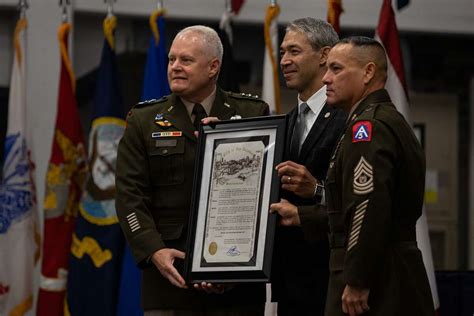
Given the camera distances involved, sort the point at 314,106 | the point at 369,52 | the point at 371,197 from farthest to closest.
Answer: the point at 314,106 < the point at 369,52 < the point at 371,197

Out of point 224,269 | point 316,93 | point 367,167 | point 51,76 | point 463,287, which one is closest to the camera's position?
point 367,167

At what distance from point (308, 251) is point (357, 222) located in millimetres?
676

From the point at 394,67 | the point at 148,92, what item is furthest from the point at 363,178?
the point at 148,92

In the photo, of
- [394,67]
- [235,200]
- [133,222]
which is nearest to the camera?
[235,200]

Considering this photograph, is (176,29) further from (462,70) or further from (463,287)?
(463,287)

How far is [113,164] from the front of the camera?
6594 mm

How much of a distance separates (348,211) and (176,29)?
4.22 m

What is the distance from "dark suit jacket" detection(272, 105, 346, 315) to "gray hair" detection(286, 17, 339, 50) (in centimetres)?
24

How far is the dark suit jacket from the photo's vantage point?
167 inches

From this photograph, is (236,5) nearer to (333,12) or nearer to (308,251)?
(333,12)

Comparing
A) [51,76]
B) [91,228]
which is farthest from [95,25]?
[91,228]

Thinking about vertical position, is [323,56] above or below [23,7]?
below

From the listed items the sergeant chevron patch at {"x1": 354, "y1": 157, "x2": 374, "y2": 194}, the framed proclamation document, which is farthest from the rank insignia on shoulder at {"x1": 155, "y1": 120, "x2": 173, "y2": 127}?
the sergeant chevron patch at {"x1": 354, "y1": 157, "x2": 374, "y2": 194}

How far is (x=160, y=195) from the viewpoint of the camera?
429 cm
